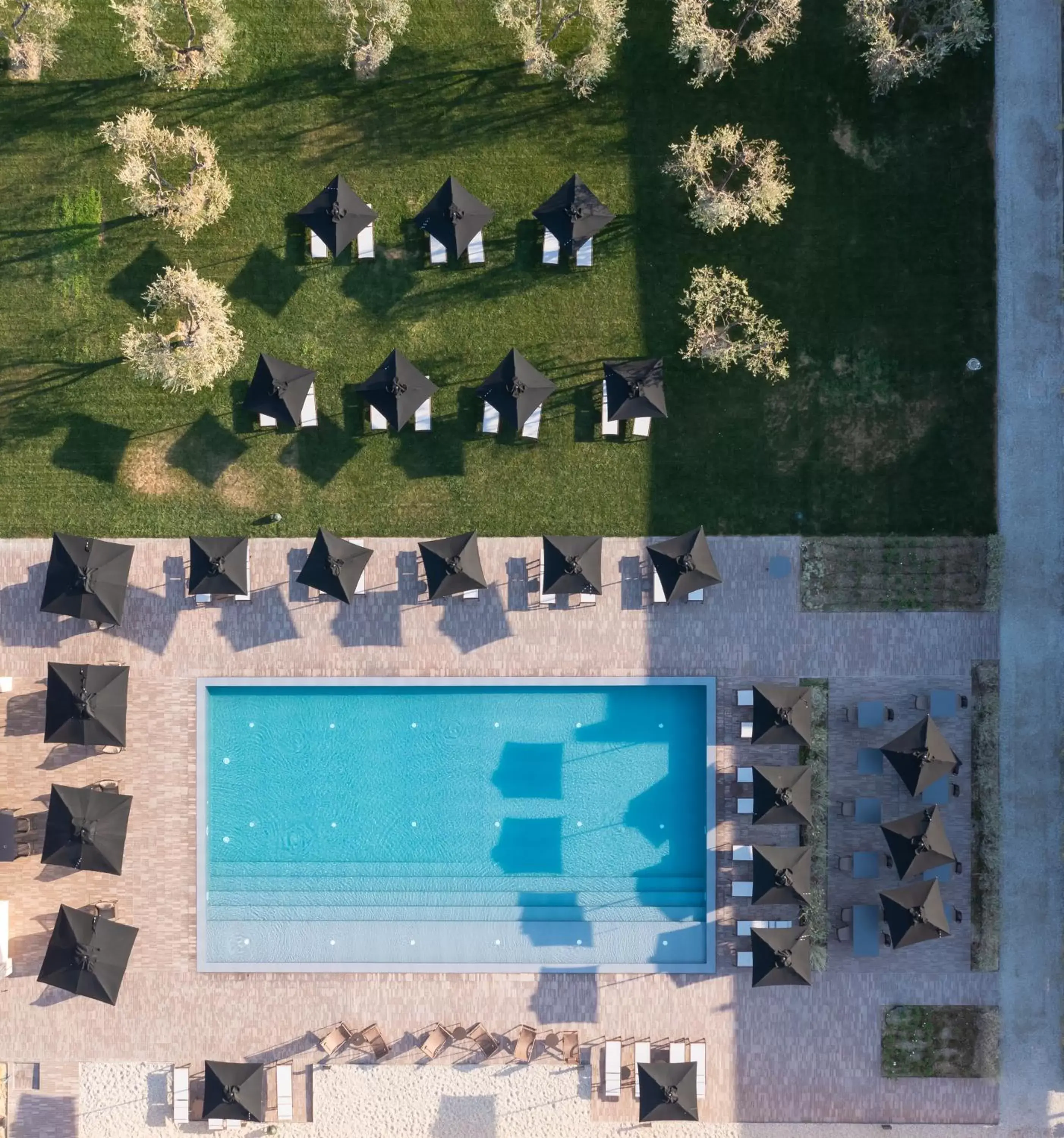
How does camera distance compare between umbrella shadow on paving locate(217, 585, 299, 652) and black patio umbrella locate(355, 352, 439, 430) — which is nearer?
black patio umbrella locate(355, 352, 439, 430)

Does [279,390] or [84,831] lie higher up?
[279,390]

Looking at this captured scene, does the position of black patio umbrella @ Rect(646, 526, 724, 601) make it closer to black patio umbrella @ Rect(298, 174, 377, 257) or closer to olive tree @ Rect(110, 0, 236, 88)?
black patio umbrella @ Rect(298, 174, 377, 257)

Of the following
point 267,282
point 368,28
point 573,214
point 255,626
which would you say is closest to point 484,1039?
point 255,626

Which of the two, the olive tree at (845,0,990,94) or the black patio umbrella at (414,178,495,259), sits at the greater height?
the olive tree at (845,0,990,94)

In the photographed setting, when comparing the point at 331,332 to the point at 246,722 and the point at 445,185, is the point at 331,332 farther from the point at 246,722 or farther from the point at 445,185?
the point at 246,722

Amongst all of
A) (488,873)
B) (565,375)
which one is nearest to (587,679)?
(488,873)

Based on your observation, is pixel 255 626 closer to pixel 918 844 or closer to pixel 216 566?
pixel 216 566

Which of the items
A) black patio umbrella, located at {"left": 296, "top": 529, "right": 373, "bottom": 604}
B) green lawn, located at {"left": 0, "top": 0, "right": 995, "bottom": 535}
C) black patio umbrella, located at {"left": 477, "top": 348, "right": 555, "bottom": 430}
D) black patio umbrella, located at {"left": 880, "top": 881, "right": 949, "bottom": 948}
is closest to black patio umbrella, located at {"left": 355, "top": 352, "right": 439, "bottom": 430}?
green lawn, located at {"left": 0, "top": 0, "right": 995, "bottom": 535}
